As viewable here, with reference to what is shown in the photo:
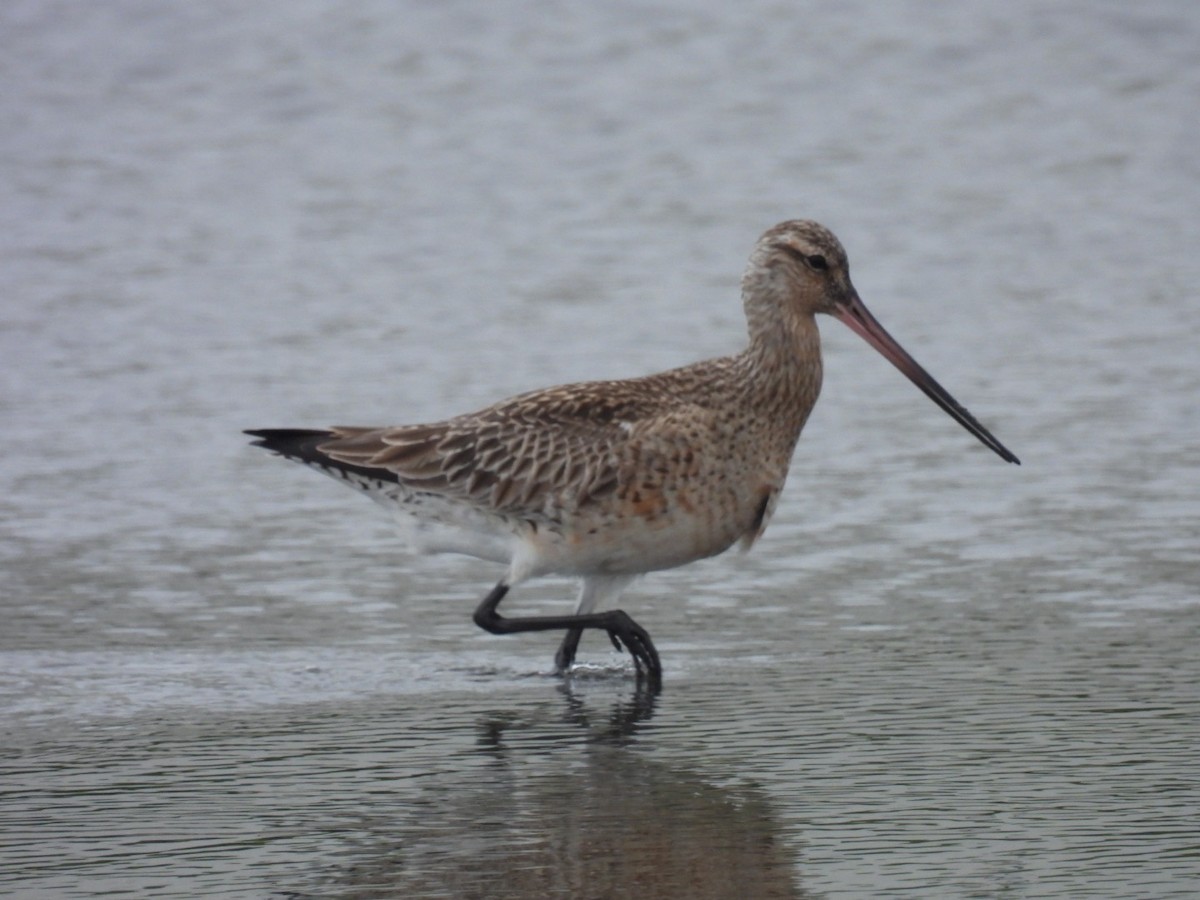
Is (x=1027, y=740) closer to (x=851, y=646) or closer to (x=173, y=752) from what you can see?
(x=851, y=646)

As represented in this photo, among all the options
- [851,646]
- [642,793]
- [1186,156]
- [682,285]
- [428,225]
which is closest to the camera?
[642,793]

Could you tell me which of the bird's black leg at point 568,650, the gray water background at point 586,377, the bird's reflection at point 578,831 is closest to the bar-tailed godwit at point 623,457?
the bird's black leg at point 568,650

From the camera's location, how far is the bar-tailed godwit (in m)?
7.02

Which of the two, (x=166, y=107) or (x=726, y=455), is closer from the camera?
(x=726, y=455)

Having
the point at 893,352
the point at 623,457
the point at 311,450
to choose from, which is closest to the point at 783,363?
the point at 893,352

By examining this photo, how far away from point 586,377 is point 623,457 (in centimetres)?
337

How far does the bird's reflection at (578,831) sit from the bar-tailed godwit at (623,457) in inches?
31.1

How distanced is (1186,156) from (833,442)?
5609mm

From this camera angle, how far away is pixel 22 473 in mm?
9125

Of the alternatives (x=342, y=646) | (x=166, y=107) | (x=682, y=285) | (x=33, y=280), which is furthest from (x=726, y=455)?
(x=166, y=107)

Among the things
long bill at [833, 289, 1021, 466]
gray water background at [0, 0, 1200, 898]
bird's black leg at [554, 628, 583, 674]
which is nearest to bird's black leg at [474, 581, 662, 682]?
bird's black leg at [554, 628, 583, 674]

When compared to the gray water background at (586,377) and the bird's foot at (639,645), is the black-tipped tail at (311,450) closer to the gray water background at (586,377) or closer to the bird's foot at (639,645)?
the gray water background at (586,377)

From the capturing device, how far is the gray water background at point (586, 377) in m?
5.37

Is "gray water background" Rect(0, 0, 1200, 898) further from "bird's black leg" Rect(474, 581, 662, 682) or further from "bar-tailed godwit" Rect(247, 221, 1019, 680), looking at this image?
"bar-tailed godwit" Rect(247, 221, 1019, 680)
